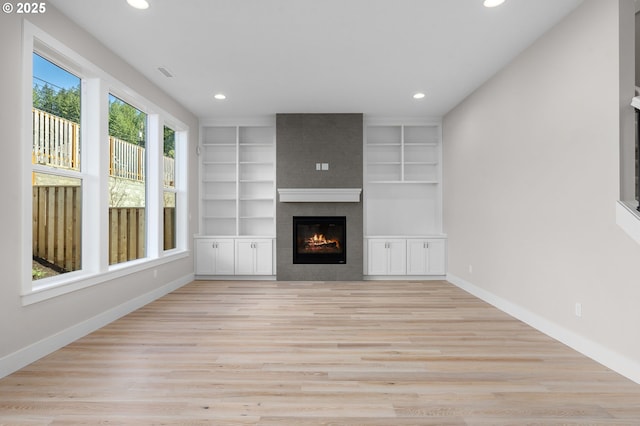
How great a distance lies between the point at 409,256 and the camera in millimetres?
6277

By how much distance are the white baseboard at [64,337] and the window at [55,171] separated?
0.52 m

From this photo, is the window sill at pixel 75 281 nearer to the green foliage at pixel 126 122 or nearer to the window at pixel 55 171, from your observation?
the window at pixel 55 171

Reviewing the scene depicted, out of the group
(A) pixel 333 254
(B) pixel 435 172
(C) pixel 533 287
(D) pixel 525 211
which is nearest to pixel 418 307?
(C) pixel 533 287

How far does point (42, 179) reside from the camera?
2.99 m

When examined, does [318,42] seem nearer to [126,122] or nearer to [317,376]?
[126,122]

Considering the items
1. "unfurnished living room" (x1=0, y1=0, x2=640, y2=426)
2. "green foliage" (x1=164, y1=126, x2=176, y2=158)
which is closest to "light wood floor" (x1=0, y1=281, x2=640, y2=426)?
"unfurnished living room" (x1=0, y1=0, x2=640, y2=426)

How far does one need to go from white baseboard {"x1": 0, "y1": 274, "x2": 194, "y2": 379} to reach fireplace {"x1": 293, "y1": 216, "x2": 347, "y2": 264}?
2.45m

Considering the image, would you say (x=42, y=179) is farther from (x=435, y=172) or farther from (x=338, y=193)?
(x=435, y=172)

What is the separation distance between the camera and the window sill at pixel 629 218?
2435 millimetres

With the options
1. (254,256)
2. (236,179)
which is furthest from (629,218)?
(236,179)

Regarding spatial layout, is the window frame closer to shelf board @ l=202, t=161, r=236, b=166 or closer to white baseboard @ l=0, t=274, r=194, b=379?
white baseboard @ l=0, t=274, r=194, b=379

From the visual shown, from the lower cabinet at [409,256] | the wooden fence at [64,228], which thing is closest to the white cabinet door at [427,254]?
the lower cabinet at [409,256]

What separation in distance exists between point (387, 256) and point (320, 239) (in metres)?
1.20

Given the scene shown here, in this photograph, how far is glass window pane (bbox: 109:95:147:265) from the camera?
4066 mm
